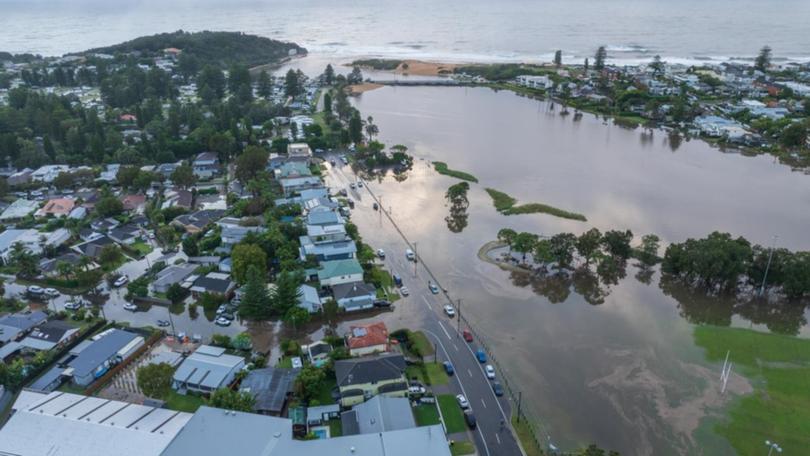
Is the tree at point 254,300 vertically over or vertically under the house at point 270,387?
over

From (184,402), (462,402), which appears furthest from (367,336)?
(184,402)

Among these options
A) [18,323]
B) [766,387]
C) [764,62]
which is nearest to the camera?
[766,387]

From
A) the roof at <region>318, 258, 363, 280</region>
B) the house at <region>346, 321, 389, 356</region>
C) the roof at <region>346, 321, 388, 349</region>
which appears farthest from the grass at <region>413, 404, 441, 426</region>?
the roof at <region>318, 258, 363, 280</region>

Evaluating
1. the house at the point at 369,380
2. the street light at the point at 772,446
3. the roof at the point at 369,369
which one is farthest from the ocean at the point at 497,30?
the street light at the point at 772,446

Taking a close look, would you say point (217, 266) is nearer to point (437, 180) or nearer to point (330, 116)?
point (437, 180)

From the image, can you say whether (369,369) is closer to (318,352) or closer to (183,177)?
(318,352)

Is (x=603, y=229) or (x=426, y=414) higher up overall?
(x=603, y=229)

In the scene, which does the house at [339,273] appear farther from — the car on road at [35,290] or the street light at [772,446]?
the street light at [772,446]

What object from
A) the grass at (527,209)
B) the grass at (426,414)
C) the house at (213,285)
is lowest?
the grass at (426,414)
